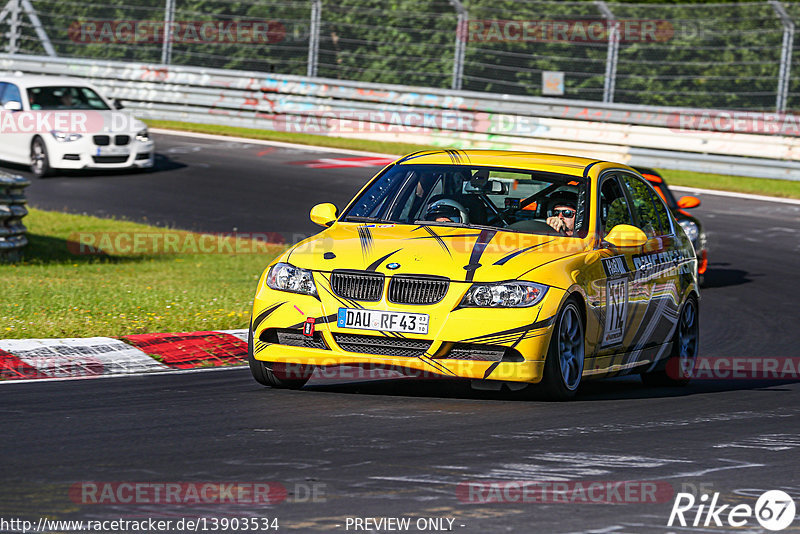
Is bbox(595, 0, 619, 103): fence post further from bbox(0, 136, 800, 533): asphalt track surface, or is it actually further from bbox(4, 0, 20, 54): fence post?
bbox(0, 136, 800, 533): asphalt track surface

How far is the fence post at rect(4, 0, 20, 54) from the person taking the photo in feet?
100

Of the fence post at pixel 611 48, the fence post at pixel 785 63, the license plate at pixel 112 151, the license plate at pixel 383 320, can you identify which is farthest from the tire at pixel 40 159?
the license plate at pixel 383 320

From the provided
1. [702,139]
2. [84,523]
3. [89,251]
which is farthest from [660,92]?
[84,523]

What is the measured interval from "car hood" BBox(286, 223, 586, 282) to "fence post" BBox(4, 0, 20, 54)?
933 inches

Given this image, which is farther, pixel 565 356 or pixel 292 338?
pixel 565 356

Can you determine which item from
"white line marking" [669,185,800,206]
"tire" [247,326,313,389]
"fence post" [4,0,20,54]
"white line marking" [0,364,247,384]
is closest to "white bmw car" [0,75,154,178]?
"fence post" [4,0,20,54]

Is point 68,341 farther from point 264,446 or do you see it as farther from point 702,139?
point 702,139

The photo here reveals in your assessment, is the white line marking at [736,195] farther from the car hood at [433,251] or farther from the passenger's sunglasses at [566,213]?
the car hood at [433,251]

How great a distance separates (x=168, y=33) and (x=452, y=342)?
22454 mm

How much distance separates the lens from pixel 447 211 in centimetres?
914

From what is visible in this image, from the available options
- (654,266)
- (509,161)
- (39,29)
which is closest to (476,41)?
(39,29)

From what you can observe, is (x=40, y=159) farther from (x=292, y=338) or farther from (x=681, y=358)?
(x=292, y=338)

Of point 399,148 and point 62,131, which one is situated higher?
point 62,131

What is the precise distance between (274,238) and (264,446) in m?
11.8
